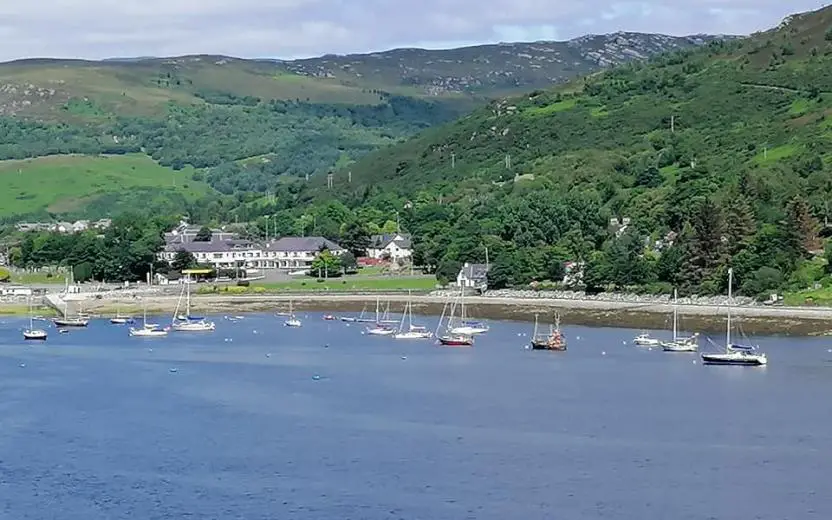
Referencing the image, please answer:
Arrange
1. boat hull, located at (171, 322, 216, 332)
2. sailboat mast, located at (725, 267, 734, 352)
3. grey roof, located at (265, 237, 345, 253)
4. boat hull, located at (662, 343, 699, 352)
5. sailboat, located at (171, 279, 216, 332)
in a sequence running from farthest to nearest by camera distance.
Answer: grey roof, located at (265, 237, 345, 253), sailboat, located at (171, 279, 216, 332), boat hull, located at (171, 322, 216, 332), boat hull, located at (662, 343, 699, 352), sailboat mast, located at (725, 267, 734, 352)

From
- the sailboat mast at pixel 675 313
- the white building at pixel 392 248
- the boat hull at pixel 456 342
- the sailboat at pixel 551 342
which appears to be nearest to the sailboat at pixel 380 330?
the boat hull at pixel 456 342

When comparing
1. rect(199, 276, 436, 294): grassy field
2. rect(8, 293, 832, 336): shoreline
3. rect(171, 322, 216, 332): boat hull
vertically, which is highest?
rect(199, 276, 436, 294): grassy field

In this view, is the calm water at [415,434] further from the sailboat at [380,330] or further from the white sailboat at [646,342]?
the sailboat at [380,330]

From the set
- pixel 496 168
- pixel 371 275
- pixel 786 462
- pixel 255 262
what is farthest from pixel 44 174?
pixel 786 462

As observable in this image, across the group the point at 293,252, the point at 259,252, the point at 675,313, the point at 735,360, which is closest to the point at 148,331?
the point at 675,313

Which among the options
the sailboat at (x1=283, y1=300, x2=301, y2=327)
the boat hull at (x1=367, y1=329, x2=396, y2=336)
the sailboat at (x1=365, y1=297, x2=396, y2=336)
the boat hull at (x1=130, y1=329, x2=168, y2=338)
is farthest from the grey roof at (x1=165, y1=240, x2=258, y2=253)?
the boat hull at (x1=367, y1=329, x2=396, y2=336)

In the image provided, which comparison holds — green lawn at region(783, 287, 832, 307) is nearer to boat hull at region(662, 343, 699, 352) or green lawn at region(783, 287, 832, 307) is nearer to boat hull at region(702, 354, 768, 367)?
boat hull at region(662, 343, 699, 352)

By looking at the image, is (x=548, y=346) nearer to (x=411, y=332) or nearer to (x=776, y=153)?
(x=411, y=332)

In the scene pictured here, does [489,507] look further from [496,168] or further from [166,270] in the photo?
[496,168]

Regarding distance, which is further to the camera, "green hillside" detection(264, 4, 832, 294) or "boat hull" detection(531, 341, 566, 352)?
"green hillside" detection(264, 4, 832, 294)
